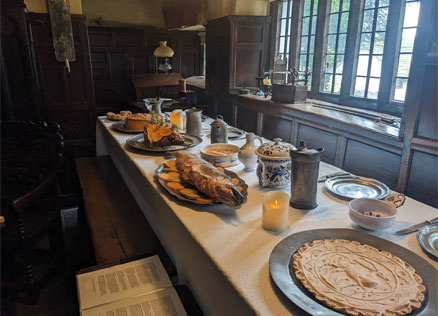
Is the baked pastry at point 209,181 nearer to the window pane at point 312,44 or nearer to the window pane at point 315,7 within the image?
the window pane at point 312,44

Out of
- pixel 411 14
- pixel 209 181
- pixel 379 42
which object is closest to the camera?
pixel 209 181

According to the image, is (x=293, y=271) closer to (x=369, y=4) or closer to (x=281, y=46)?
(x=369, y=4)

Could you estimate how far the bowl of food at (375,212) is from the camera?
1.00 meters

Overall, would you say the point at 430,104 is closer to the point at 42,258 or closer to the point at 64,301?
the point at 64,301

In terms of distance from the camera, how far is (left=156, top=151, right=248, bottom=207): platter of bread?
3.70 ft

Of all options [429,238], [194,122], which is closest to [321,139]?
[194,122]

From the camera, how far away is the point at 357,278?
0.79m

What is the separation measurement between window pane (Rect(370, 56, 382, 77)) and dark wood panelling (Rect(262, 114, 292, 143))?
0.87 metres

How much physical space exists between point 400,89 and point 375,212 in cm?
204

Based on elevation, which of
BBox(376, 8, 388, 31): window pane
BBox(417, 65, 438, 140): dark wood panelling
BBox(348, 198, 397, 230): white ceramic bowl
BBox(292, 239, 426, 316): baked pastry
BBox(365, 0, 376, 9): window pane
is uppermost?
BBox(365, 0, 376, 9): window pane

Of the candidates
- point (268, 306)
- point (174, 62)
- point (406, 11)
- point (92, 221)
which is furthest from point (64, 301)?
point (174, 62)

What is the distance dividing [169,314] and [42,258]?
1.82m

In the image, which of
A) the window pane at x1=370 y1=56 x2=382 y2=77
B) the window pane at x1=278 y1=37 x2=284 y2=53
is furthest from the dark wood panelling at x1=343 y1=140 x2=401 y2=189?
the window pane at x1=278 y1=37 x2=284 y2=53

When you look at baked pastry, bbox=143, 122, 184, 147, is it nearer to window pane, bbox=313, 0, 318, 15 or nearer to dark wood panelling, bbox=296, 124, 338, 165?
dark wood panelling, bbox=296, 124, 338, 165
